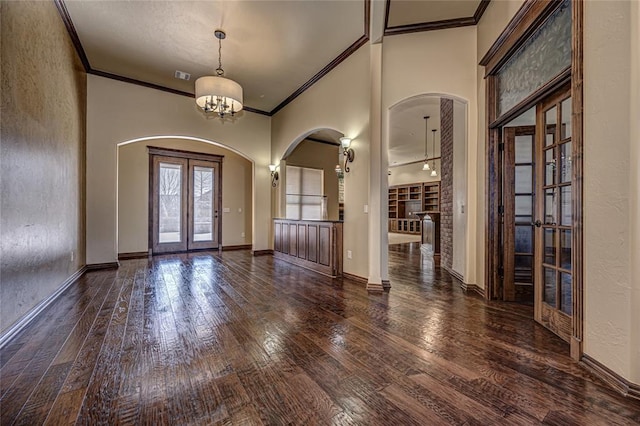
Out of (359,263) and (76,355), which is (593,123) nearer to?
(359,263)

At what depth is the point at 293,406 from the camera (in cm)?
153

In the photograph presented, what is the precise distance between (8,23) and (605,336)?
202 inches

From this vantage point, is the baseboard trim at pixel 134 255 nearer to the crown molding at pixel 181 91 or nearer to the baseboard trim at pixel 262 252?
the baseboard trim at pixel 262 252

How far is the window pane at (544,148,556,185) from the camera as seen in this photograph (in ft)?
8.46

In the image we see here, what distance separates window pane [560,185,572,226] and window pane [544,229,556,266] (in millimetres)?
160

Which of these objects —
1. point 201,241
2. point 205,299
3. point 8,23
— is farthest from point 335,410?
point 201,241

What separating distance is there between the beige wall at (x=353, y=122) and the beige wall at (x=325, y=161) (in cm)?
276

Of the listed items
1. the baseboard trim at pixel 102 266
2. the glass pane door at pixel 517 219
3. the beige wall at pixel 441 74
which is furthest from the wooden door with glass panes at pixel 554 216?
the baseboard trim at pixel 102 266

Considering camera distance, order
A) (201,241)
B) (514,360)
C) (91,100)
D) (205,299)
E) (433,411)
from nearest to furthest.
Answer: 1. (433,411)
2. (514,360)
3. (205,299)
4. (91,100)
5. (201,241)

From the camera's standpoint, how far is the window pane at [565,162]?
2385 millimetres

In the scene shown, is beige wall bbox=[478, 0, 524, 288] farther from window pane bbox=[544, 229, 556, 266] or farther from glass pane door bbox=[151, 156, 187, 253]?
glass pane door bbox=[151, 156, 187, 253]

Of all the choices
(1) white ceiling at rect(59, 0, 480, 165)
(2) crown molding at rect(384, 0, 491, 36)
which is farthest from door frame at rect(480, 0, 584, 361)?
(1) white ceiling at rect(59, 0, 480, 165)

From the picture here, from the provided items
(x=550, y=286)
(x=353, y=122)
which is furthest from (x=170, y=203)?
(x=550, y=286)

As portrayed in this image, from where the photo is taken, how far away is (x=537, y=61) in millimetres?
2676
